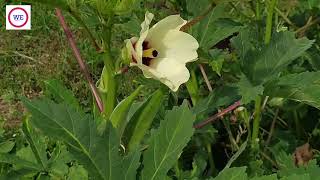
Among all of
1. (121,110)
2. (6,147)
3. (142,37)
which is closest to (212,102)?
(121,110)

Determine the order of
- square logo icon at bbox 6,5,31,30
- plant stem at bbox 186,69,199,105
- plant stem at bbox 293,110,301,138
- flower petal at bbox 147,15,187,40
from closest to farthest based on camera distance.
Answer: flower petal at bbox 147,15,187,40
plant stem at bbox 186,69,199,105
plant stem at bbox 293,110,301,138
square logo icon at bbox 6,5,31,30

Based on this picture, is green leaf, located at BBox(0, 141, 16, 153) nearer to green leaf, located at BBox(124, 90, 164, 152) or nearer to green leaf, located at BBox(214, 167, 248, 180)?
green leaf, located at BBox(124, 90, 164, 152)

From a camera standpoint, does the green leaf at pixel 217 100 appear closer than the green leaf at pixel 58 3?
No

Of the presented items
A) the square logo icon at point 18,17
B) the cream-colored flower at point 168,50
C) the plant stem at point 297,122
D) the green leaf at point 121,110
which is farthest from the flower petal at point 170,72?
the square logo icon at point 18,17

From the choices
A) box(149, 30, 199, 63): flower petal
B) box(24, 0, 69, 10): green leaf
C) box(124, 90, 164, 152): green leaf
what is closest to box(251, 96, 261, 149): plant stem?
box(124, 90, 164, 152): green leaf

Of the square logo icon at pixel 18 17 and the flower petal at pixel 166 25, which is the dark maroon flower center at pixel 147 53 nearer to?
the flower petal at pixel 166 25

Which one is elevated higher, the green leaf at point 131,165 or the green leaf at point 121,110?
the green leaf at point 121,110

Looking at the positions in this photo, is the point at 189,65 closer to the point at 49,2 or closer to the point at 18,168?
the point at 18,168
